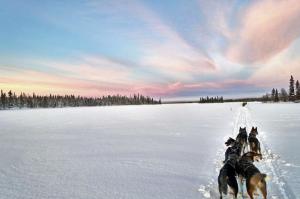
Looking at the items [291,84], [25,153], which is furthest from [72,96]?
[25,153]

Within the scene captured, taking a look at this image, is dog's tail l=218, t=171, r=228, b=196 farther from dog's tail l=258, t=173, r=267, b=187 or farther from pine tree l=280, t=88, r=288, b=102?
pine tree l=280, t=88, r=288, b=102

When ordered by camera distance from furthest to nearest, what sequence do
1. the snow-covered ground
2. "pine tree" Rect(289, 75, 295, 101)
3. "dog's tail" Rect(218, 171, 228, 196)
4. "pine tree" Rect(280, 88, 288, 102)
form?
"pine tree" Rect(280, 88, 288, 102) → "pine tree" Rect(289, 75, 295, 101) → the snow-covered ground → "dog's tail" Rect(218, 171, 228, 196)

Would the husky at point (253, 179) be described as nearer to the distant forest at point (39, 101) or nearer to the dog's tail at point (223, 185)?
the dog's tail at point (223, 185)

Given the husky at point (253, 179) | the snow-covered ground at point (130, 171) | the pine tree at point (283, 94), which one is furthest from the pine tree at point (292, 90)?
the husky at point (253, 179)

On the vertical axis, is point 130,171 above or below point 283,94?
below

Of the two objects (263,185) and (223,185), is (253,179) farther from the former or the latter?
(223,185)

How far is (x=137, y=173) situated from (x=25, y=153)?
5.92 m

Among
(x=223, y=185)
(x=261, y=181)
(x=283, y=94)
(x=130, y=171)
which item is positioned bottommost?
(x=130, y=171)

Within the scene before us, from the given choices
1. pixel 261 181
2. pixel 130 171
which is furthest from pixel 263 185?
pixel 130 171

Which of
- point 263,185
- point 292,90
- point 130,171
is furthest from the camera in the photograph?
point 292,90

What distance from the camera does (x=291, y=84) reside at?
115 m

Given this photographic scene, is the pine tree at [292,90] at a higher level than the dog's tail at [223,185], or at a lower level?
higher

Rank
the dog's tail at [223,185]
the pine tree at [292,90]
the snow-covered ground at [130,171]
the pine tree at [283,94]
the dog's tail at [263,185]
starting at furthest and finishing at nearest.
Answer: the pine tree at [283,94], the pine tree at [292,90], the snow-covered ground at [130,171], the dog's tail at [223,185], the dog's tail at [263,185]

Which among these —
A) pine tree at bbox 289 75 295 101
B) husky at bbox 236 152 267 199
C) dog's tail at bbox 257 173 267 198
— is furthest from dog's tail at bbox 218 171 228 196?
pine tree at bbox 289 75 295 101
